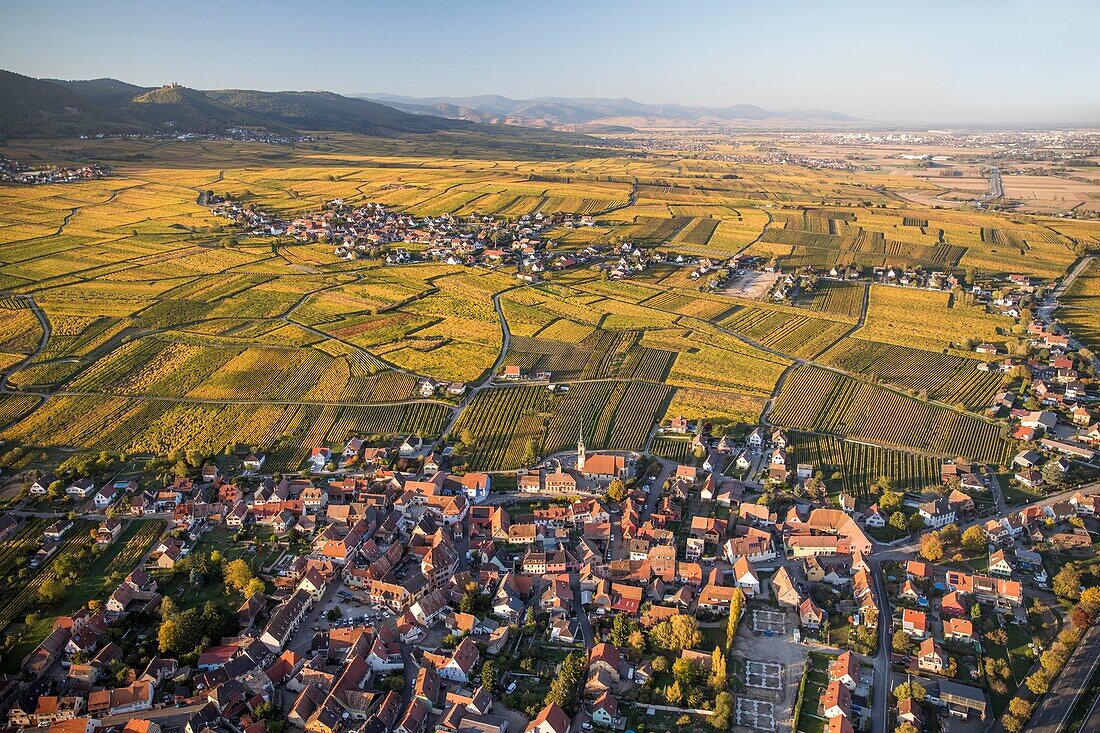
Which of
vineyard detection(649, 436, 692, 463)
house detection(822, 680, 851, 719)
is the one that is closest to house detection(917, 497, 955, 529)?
vineyard detection(649, 436, 692, 463)

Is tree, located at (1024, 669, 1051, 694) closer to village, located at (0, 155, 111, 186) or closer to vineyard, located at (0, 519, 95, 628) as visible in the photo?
vineyard, located at (0, 519, 95, 628)

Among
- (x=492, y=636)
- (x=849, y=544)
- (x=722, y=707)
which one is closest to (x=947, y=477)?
(x=849, y=544)

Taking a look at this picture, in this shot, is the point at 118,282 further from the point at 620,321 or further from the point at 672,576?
the point at 672,576

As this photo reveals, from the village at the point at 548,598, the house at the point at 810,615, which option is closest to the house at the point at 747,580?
the village at the point at 548,598

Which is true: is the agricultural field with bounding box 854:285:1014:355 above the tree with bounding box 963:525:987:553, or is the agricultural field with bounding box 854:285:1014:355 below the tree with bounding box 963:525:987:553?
above

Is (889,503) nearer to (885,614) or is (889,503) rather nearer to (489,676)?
(885,614)

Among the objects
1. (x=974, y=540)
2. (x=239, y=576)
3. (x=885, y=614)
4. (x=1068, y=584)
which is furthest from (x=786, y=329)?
(x=239, y=576)
